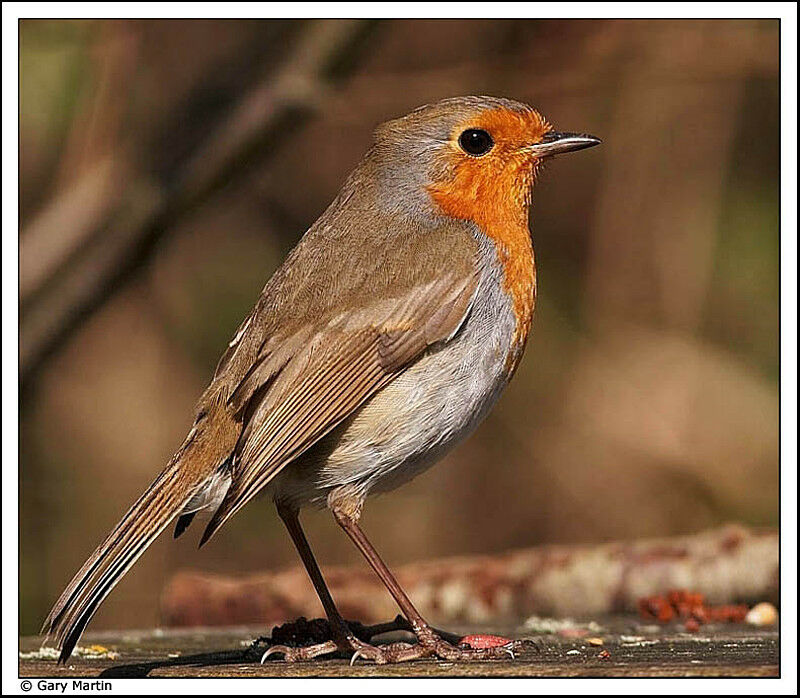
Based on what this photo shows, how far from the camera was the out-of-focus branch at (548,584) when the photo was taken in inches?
173

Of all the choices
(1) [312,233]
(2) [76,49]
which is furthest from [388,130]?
(2) [76,49]

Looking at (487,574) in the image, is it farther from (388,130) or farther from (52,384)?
(52,384)

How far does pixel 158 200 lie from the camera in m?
5.56

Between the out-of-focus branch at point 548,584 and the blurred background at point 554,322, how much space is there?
2.42m

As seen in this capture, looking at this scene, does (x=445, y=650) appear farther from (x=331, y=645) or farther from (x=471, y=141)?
(x=471, y=141)

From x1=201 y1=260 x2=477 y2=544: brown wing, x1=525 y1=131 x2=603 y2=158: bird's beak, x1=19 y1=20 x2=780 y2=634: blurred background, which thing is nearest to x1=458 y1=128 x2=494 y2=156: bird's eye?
x1=525 y1=131 x2=603 y2=158: bird's beak

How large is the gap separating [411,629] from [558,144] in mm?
1634

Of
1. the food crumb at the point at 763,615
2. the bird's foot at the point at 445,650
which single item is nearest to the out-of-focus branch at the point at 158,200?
the bird's foot at the point at 445,650

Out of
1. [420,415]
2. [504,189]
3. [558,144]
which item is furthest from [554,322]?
[420,415]

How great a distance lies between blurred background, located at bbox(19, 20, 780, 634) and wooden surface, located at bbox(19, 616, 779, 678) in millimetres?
2854

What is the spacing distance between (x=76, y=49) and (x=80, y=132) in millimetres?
499

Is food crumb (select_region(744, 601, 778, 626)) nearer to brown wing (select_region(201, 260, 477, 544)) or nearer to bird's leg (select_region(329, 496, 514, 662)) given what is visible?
bird's leg (select_region(329, 496, 514, 662))

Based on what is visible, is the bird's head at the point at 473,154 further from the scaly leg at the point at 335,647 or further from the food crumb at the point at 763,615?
the food crumb at the point at 763,615

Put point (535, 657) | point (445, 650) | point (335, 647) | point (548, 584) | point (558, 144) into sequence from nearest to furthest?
1. point (535, 657)
2. point (445, 650)
3. point (335, 647)
4. point (558, 144)
5. point (548, 584)
